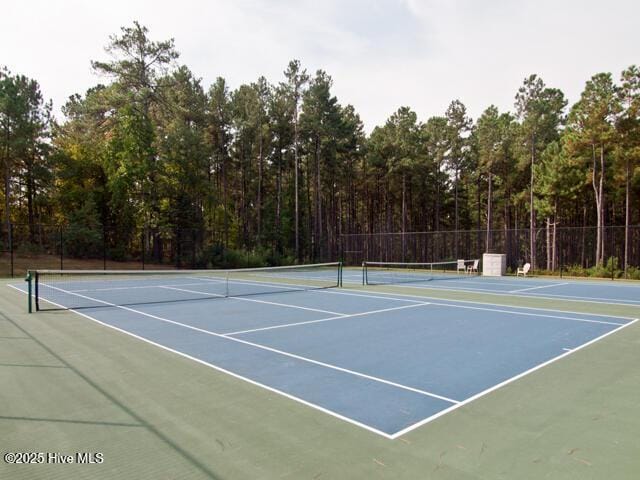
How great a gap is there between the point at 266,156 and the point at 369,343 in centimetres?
3597

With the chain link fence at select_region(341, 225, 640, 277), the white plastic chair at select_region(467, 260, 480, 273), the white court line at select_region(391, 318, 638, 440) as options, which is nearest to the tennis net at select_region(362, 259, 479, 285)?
the white plastic chair at select_region(467, 260, 480, 273)

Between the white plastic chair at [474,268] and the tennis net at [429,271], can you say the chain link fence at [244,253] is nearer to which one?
the tennis net at [429,271]

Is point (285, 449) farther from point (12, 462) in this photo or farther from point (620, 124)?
point (620, 124)

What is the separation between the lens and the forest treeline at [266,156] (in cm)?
2959

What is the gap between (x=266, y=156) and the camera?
4134 cm

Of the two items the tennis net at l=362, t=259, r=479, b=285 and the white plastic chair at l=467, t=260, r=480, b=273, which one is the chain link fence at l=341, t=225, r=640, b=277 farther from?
the white plastic chair at l=467, t=260, r=480, b=273

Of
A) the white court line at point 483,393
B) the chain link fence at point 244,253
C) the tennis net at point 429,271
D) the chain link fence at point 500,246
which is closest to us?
the white court line at point 483,393

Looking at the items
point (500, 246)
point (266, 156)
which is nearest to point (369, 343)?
point (500, 246)

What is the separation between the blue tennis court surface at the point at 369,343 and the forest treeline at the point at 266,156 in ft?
61.4

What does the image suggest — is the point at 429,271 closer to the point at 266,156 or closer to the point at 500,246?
the point at 500,246

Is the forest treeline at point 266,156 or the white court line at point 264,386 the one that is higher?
the forest treeline at point 266,156

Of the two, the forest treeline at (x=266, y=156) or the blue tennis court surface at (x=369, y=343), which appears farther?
the forest treeline at (x=266, y=156)

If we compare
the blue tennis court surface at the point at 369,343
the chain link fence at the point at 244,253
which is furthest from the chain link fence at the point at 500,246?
the blue tennis court surface at the point at 369,343

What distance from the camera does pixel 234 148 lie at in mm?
40094
